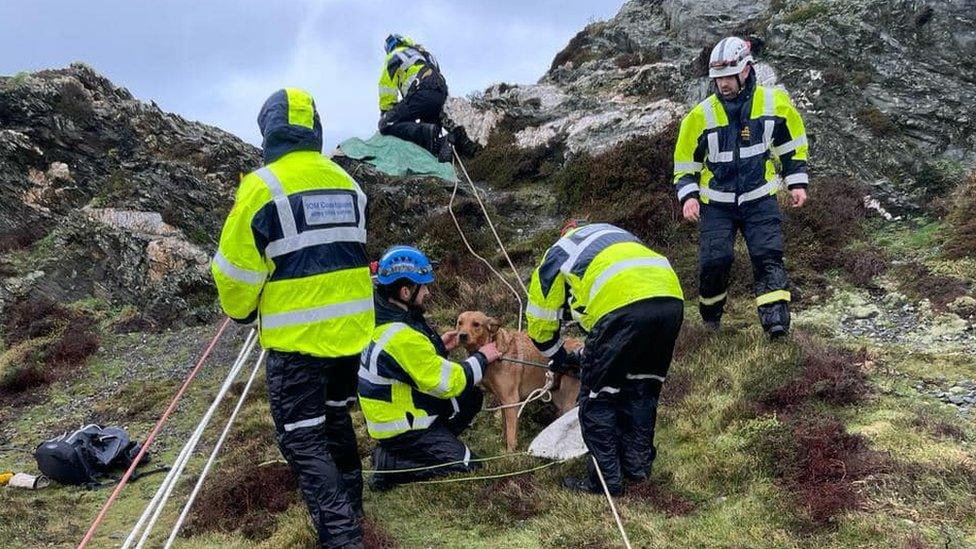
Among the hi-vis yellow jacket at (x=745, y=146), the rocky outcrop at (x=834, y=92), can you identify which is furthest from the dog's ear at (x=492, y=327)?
the rocky outcrop at (x=834, y=92)

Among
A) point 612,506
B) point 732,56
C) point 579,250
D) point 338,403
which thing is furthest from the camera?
point 732,56

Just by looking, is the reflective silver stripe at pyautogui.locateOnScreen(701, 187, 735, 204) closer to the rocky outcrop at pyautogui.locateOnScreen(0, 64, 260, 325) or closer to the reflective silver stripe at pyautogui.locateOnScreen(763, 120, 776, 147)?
the reflective silver stripe at pyautogui.locateOnScreen(763, 120, 776, 147)

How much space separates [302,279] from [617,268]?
2.08m

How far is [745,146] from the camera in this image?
21.2 feet

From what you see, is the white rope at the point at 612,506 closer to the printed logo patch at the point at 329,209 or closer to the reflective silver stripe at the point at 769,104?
the printed logo patch at the point at 329,209

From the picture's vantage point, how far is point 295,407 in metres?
4.16

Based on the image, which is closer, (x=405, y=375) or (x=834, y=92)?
(x=405, y=375)

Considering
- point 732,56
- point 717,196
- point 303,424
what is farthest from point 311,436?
point 732,56

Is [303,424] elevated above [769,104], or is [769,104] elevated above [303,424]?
[769,104]

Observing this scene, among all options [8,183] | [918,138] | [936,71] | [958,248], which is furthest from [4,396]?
[936,71]

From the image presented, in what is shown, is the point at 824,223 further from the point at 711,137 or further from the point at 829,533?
the point at 829,533

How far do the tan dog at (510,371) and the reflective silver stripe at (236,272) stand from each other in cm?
231

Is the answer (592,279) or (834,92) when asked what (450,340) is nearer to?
(592,279)

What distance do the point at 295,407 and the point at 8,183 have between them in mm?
12418
